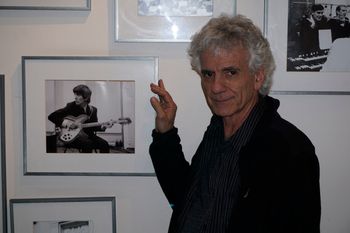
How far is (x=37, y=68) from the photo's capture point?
1244 mm

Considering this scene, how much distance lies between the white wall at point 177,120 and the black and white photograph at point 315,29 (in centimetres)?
13

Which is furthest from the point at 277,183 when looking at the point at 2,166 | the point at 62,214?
the point at 2,166

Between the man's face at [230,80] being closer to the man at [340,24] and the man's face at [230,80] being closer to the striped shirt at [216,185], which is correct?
the striped shirt at [216,185]

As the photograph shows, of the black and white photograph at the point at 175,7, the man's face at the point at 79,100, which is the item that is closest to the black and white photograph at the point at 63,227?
the man's face at the point at 79,100

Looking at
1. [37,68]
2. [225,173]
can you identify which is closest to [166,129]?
[225,173]

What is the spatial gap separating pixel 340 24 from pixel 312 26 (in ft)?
0.35

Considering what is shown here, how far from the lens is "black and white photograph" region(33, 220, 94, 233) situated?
131 centimetres

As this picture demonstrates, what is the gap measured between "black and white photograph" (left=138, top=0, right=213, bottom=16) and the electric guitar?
41cm

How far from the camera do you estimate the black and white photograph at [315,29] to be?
1.25 m

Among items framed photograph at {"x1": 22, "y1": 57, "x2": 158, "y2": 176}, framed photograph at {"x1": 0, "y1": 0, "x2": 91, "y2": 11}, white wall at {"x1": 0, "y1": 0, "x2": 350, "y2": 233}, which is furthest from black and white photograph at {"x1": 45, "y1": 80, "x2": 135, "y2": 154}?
framed photograph at {"x1": 0, "y1": 0, "x2": 91, "y2": 11}

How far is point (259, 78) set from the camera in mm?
1063

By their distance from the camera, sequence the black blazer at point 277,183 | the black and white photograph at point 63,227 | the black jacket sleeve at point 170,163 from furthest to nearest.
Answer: the black and white photograph at point 63,227 → the black jacket sleeve at point 170,163 → the black blazer at point 277,183

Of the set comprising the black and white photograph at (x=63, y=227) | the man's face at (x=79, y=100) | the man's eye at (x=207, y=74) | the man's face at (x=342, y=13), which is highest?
the man's face at (x=342, y=13)

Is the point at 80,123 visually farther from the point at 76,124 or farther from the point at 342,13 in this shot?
the point at 342,13
